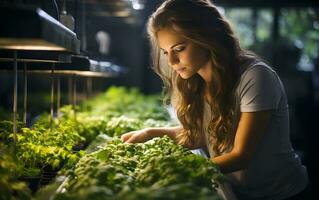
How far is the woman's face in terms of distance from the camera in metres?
2.61

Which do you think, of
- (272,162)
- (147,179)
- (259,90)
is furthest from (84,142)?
(147,179)

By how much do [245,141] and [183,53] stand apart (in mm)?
632

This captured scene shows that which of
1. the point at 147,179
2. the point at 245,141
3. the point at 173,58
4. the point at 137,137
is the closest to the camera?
the point at 147,179

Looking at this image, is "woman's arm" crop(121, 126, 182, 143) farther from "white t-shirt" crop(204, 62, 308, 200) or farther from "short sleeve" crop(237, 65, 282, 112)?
"short sleeve" crop(237, 65, 282, 112)

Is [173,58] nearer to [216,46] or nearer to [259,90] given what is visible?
[216,46]

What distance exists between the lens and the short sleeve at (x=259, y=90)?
2375mm

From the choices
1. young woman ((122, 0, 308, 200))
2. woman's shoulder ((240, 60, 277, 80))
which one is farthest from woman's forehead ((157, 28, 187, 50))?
woman's shoulder ((240, 60, 277, 80))

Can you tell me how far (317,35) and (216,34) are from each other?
755 cm

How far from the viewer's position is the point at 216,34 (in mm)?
2574

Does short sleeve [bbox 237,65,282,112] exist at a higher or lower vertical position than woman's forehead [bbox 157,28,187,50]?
lower

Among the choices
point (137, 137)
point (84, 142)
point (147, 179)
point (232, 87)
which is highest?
point (232, 87)

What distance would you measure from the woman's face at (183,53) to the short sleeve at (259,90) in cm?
30

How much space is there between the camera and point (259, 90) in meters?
2.39

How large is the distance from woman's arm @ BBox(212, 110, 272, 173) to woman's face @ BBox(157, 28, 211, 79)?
467 millimetres
